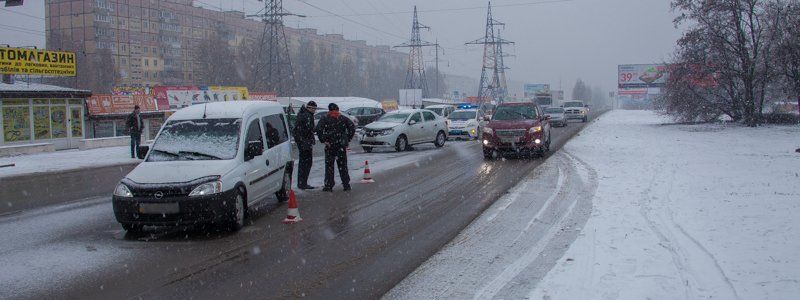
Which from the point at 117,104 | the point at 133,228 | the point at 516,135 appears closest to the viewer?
the point at 133,228

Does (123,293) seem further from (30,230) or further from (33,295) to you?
(30,230)

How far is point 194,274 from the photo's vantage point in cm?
609

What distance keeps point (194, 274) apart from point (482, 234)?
11.9ft

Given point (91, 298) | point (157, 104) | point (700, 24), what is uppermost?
point (700, 24)

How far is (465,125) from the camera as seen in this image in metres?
28.0

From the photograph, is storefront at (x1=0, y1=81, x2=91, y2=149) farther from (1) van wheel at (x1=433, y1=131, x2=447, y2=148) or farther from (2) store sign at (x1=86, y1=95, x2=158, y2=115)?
(1) van wheel at (x1=433, y1=131, x2=447, y2=148)

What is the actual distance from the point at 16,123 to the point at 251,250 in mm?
20510

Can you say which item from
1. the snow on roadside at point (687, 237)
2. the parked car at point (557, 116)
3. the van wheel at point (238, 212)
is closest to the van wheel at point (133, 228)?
the van wheel at point (238, 212)

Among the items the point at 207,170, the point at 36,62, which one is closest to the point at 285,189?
the point at 207,170

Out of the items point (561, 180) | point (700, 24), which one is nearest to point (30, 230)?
point (561, 180)

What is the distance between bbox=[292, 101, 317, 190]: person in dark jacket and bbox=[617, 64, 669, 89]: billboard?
75403 mm

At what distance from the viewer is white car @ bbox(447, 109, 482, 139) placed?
27.9 m

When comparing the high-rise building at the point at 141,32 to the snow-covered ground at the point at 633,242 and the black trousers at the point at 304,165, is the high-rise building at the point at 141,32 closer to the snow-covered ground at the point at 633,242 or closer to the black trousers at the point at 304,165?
the black trousers at the point at 304,165

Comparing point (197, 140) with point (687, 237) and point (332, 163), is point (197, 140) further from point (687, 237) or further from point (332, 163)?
point (687, 237)
